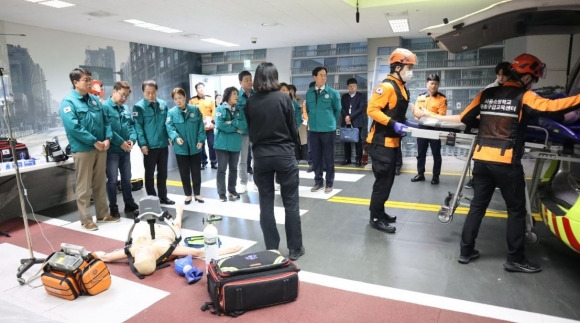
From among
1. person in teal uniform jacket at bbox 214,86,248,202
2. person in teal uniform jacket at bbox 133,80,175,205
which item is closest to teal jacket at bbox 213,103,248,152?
person in teal uniform jacket at bbox 214,86,248,202

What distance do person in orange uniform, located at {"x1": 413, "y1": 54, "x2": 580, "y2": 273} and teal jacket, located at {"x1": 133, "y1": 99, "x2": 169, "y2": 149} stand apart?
382 cm

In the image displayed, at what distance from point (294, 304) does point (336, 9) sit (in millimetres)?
4823

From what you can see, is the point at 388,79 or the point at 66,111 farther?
the point at 66,111

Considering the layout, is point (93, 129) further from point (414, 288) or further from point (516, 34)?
point (516, 34)

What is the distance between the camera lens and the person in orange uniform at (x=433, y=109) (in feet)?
19.5

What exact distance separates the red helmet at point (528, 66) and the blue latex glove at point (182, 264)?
3.07 meters

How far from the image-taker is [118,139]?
471 centimetres

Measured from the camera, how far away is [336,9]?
6.00 metres

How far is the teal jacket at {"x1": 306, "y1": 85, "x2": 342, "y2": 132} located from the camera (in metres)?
5.58

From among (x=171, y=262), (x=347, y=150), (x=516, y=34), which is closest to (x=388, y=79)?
(x=516, y=34)

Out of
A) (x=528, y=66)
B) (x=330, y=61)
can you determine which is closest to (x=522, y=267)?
(x=528, y=66)

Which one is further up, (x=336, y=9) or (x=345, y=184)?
(x=336, y=9)

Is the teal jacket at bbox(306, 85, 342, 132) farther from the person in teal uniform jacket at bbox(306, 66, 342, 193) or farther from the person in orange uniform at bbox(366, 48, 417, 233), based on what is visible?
the person in orange uniform at bbox(366, 48, 417, 233)

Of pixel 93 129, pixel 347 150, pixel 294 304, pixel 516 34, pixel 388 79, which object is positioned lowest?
pixel 294 304
